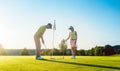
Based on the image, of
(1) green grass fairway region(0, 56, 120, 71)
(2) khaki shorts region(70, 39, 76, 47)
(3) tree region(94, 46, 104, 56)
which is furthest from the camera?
(3) tree region(94, 46, 104, 56)

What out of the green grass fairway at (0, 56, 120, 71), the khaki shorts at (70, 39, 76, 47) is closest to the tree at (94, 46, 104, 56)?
the khaki shorts at (70, 39, 76, 47)

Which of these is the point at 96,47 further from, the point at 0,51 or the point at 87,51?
the point at 0,51

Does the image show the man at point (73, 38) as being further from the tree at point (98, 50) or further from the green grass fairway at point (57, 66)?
the tree at point (98, 50)

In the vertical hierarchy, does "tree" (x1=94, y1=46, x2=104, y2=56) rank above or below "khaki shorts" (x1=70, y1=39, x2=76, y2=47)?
above

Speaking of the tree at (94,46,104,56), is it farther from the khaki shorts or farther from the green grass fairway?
the green grass fairway

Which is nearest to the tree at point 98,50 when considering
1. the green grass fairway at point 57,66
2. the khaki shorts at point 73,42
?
the khaki shorts at point 73,42

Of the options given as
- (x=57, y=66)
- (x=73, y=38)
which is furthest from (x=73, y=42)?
(x=57, y=66)

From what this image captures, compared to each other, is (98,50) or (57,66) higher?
(98,50)

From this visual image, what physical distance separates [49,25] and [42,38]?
1.52 m

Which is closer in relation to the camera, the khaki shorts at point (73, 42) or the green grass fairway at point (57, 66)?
the green grass fairway at point (57, 66)

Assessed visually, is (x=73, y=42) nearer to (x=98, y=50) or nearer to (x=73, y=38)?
(x=73, y=38)

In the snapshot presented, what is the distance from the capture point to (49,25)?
704 inches

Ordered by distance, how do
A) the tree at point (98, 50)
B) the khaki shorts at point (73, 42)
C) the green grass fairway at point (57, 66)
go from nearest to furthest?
the green grass fairway at point (57, 66) → the khaki shorts at point (73, 42) → the tree at point (98, 50)

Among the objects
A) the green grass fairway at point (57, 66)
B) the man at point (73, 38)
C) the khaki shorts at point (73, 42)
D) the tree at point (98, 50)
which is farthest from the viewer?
the tree at point (98, 50)
